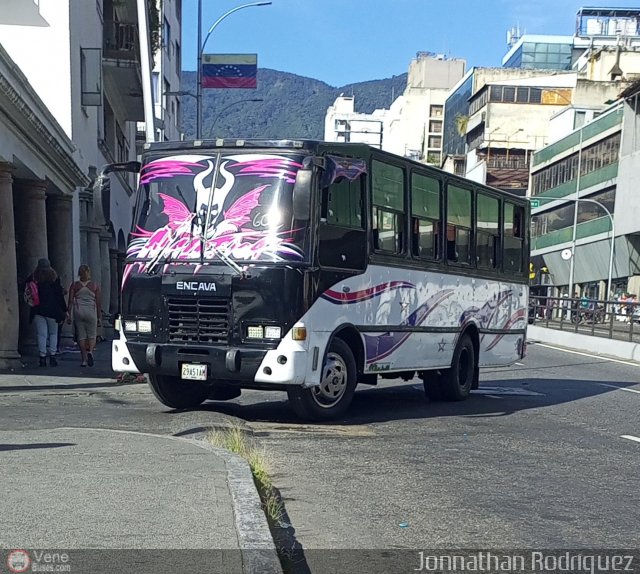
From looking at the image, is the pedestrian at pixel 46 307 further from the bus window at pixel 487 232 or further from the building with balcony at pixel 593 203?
the building with balcony at pixel 593 203

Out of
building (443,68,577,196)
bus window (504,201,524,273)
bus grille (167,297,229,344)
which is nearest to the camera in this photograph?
bus grille (167,297,229,344)

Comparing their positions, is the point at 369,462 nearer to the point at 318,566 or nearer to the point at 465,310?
the point at 318,566

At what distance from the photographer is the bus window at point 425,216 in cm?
1250

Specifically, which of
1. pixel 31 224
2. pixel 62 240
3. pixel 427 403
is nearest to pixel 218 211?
pixel 427 403

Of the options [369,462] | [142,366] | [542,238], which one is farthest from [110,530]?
[542,238]

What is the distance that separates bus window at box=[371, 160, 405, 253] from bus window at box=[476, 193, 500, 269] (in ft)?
9.03

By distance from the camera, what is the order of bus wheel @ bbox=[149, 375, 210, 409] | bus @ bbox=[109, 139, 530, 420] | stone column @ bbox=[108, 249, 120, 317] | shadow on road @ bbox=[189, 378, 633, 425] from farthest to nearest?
1. stone column @ bbox=[108, 249, 120, 317]
2. shadow on road @ bbox=[189, 378, 633, 425]
3. bus wheel @ bbox=[149, 375, 210, 409]
4. bus @ bbox=[109, 139, 530, 420]

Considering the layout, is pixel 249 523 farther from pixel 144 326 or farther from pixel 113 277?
pixel 113 277

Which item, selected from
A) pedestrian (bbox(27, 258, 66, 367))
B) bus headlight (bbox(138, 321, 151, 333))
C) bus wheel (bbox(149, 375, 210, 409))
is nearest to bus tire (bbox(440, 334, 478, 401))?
bus wheel (bbox(149, 375, 210, 409))

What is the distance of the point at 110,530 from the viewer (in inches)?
204

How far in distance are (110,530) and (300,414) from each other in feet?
18.6

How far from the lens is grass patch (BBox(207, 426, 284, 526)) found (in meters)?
6.30

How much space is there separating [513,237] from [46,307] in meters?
8.25

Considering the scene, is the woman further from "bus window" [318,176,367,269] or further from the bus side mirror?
the bus side mirror
